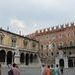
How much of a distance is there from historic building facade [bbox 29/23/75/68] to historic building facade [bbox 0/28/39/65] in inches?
191

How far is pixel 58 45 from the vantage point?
65375mm

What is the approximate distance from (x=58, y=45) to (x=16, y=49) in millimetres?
15839

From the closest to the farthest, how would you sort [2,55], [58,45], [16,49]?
[2,55] → [16,49] → [58,45]

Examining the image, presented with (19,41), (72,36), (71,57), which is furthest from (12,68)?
(72,36)

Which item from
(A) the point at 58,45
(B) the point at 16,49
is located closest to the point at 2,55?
(B) the point at 16,49

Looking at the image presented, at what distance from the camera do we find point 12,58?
5222 cm

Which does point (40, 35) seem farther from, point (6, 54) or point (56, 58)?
point (6, 54)

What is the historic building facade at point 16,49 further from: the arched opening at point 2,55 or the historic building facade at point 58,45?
the historic building facade at point 58,45

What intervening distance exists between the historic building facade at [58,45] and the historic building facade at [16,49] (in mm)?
4839

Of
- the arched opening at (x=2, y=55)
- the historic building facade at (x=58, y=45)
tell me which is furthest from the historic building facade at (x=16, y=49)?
the historic building facade at (x=58, y=45)

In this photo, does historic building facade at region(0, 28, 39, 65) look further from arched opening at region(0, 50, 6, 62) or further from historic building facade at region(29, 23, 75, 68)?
historic building facade at region(29, 23, 75, 68)

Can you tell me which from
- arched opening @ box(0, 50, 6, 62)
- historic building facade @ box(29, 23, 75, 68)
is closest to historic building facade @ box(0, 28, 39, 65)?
arched opening @ box(0, 50, 6, 62)

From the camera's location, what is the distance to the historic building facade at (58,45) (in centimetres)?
5934

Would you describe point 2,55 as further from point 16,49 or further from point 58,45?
point 58,45
